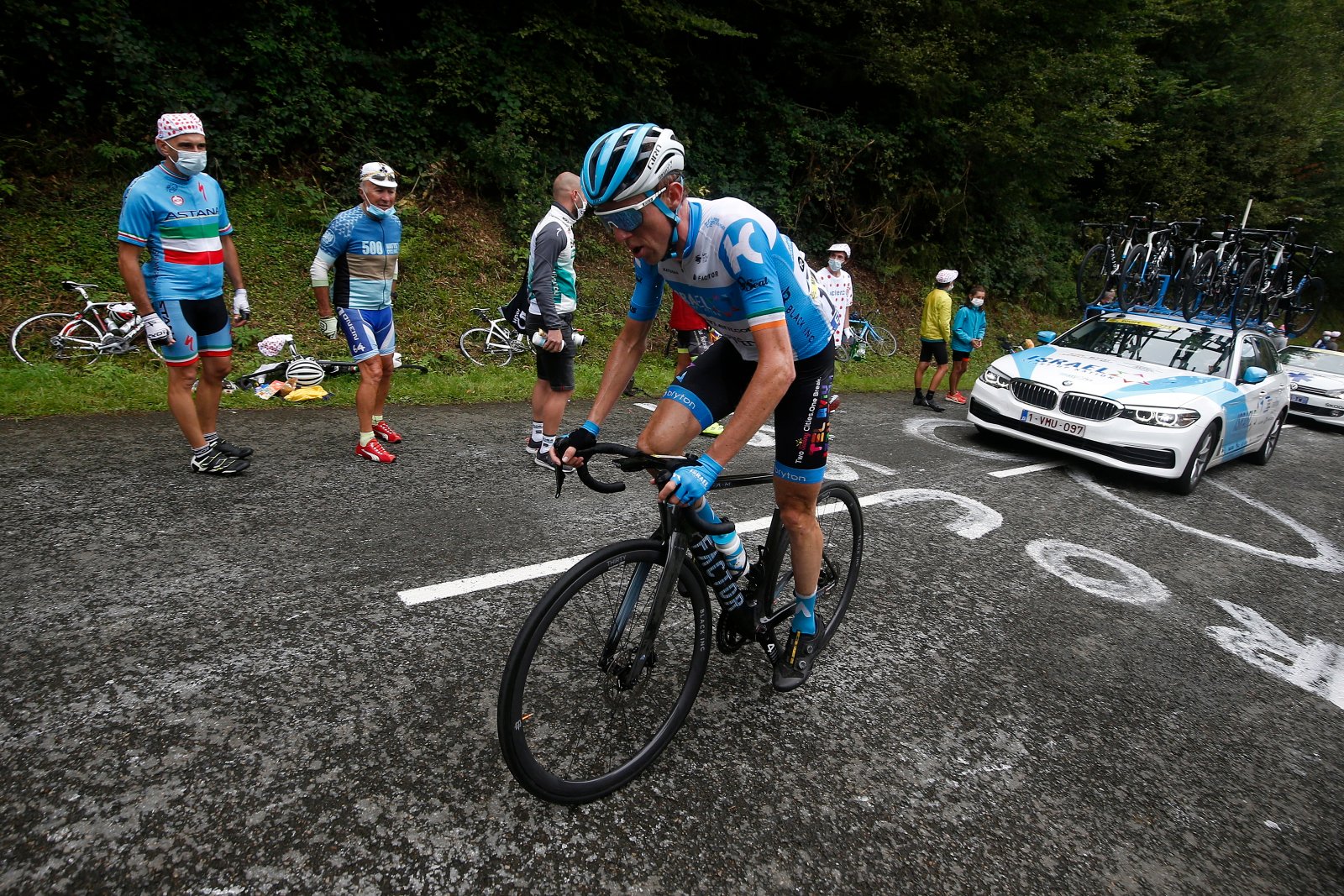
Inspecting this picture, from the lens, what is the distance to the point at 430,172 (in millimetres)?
11188

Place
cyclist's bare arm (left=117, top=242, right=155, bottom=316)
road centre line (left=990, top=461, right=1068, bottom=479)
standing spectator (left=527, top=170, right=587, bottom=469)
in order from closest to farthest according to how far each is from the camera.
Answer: cyclist's bare arm (left=117, top=242, right=155, bottom=316)
standing spectator (left=527, top=170, right=587, bottom=469)
road centre line (left=990, top=461, right=1068, bottom=479)

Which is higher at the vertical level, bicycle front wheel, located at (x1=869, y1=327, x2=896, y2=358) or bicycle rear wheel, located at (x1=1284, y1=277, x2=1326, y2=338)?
bicycle rear wheel, located at (x1=1284, y1=277, x2=1326, y2=338)

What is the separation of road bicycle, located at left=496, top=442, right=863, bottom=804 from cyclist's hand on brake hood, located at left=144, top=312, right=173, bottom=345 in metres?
3.39

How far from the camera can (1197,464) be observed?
6.54 meters

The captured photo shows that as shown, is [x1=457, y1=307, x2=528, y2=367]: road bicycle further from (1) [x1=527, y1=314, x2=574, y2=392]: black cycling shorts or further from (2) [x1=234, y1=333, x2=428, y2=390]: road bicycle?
(1) [x1=527, y1=314, x2=574, y2=392]: black cycling shorts

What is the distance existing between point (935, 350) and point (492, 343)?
20.2ft

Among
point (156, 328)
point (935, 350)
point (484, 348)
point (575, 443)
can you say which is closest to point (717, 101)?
point (935, 350)

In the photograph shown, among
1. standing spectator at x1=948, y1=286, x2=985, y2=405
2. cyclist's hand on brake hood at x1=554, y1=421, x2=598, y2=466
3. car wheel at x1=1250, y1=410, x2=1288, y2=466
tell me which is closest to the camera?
cyclist's hand on brake hood at x1=554, y1=421, x2=598, y2=466

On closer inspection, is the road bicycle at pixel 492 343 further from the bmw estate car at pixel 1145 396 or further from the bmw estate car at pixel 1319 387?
the bmw estate car at pixel 1319 387

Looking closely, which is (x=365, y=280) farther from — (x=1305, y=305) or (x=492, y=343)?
(x=1305, y=305)

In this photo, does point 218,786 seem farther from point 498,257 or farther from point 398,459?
point 498,257

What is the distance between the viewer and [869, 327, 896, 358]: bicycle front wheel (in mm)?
14711

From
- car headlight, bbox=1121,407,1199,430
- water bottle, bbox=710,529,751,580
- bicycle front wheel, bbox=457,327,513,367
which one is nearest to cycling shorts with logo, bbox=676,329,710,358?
bicycle front wheel, bbox=457,327,513,367

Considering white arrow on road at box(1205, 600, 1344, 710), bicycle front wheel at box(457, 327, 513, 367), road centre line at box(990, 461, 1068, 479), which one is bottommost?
white arrow on road at box(1205, 600, 1344, 710)
